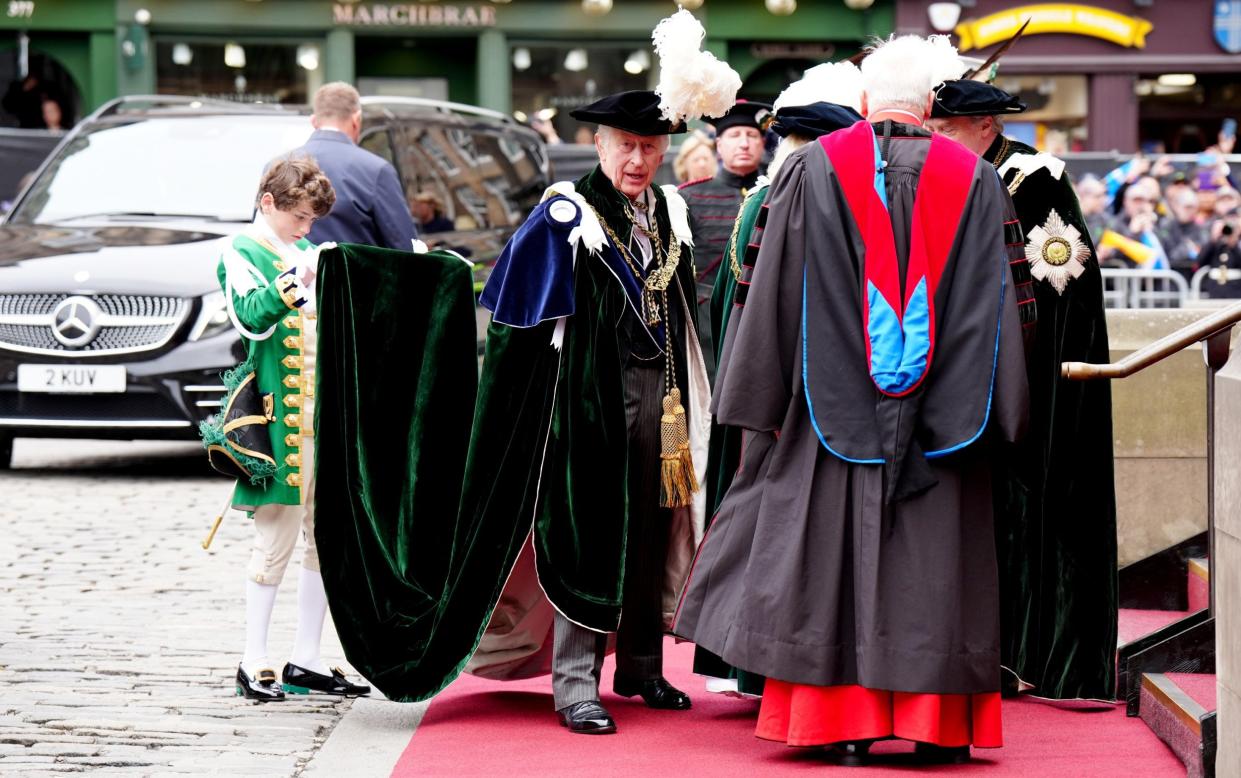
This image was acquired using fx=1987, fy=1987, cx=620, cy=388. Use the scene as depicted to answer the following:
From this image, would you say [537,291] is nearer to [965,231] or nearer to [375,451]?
[375,451]

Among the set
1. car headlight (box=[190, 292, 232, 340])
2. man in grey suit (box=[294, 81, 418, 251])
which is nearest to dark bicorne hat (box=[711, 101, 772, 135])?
man in grey suit (box=[294, 81, 418, 251])

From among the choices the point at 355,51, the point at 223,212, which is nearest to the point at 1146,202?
the point at 223,212

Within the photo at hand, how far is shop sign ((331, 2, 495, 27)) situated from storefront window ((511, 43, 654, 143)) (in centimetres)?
90

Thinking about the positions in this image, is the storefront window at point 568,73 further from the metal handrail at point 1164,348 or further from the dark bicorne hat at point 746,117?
the metal handrail at point 1164,348

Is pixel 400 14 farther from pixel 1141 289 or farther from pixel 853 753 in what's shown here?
pixel 853 753

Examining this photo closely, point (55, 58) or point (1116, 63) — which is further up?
point (55, 58)

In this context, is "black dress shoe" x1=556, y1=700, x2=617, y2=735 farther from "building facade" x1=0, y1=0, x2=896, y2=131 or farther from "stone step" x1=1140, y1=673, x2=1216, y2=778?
"building facade" x1=0, y1=0, x2=896, y2=131

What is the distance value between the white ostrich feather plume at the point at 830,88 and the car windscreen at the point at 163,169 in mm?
5559

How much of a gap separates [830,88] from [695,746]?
2.19 m

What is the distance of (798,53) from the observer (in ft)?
80.5

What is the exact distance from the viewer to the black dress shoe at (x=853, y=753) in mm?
5320

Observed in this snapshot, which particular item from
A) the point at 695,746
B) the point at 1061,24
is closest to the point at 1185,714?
the point at 695,746

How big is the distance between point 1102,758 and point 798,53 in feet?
64.7

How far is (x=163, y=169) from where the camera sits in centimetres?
1213
